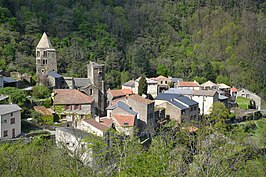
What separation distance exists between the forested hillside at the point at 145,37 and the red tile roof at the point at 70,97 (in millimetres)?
12067

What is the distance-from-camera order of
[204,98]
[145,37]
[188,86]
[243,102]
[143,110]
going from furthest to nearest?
[145,37]
[243,102]
[188,86]
[204,98]
[143,110]

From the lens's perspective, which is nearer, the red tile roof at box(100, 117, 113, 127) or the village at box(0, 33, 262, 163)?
the village at box(0, 33, 262, 163)

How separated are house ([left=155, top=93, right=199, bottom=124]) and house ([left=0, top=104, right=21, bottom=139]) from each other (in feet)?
51.0

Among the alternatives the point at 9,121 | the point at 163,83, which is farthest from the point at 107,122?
the point at 163,83

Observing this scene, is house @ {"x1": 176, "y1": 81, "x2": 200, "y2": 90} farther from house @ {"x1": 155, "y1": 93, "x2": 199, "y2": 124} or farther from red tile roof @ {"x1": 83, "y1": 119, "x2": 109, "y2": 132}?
red tile roof @ {"x1": 83, "y1": 119, "x2": 109, "y2": 132}

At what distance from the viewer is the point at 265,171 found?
17.9 meters

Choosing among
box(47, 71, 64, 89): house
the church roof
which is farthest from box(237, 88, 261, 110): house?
box(47, 71, 64, 89): house

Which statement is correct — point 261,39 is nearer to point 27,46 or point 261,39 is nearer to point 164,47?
point 164,47

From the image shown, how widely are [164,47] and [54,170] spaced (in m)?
58.9

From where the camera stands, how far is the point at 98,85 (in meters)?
35.8

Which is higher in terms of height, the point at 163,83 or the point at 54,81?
the point at 54,81

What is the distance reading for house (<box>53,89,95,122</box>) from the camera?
30.1 m

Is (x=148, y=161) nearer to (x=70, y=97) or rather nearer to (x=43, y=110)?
(x=43, y=110)

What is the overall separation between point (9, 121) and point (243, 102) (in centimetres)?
3742
